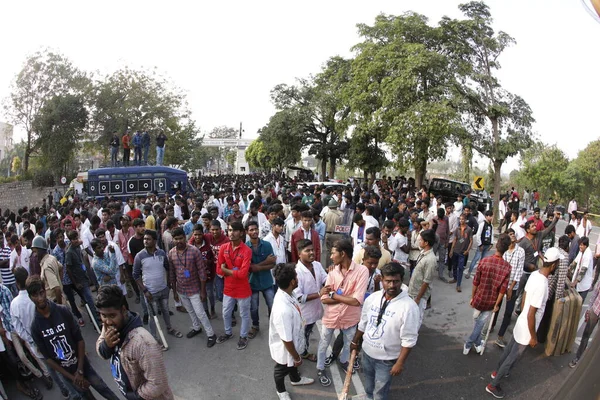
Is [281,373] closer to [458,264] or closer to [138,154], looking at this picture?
[458,264]

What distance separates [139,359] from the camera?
2617 mm

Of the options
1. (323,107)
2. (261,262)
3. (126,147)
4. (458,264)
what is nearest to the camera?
(261,262)

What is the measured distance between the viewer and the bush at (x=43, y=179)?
87.2 ft

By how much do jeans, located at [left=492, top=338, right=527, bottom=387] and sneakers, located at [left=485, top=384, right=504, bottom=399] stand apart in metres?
0.05

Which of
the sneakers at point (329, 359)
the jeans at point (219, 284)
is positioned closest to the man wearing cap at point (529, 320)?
the sneakers at point (329, 359)

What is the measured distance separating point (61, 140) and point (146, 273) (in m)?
25.3

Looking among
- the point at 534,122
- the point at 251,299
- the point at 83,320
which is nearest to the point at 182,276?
the point at 251,299

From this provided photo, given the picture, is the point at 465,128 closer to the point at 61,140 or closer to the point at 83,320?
the point at 83,320

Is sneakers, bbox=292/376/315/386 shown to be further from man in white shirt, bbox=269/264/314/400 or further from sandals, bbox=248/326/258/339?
sandals, bbox=248/326/258/339

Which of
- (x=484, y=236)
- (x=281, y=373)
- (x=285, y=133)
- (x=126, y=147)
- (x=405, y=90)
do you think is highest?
(x=405, y=90)

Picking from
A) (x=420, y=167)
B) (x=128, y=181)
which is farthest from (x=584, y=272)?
(x=128, y=181)

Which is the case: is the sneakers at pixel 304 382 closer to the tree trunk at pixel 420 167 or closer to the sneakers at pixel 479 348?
the sneakers at pixel 479 348

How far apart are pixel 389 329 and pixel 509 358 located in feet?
5.86

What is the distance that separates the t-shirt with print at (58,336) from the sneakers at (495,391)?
4.38 meters
